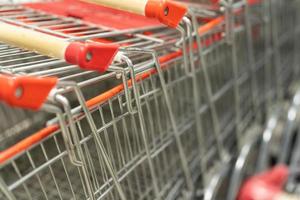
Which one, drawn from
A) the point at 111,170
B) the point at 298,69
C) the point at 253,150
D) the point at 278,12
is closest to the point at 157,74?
the point at 111,170

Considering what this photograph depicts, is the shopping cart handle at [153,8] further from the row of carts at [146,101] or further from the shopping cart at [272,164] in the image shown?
the shopping cart at [272,164]

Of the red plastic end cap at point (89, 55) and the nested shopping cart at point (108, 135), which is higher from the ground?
the red plastic end cap at point (89, 55)

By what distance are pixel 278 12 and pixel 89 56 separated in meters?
1.41

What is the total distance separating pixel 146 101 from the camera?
0.92 metres

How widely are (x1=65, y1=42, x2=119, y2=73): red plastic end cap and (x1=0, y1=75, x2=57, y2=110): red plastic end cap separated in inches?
3.3

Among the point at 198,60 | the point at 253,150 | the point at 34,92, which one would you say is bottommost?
the point at 253,150

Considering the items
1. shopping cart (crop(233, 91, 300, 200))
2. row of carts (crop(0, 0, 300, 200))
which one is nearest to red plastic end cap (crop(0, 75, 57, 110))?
row of carts (crop(0, 0, 300, 200))

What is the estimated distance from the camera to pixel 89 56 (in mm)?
656

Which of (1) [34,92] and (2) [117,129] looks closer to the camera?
(1) [34,92]

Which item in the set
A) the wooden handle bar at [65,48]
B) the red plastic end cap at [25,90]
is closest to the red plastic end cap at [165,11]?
the wooden handle bar at [65,48]

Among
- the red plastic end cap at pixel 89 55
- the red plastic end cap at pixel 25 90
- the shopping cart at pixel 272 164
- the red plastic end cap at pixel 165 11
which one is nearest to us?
the red plastic end cap at pixel 25 90

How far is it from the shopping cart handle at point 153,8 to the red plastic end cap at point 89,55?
14 cm

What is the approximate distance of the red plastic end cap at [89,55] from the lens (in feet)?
2.10

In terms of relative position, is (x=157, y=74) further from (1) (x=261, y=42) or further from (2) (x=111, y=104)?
(1) (x=261, y=42)
